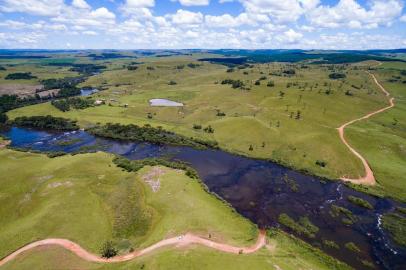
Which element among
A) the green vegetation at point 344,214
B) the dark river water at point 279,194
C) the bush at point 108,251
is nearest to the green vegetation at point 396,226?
the dark river water at point 279,194

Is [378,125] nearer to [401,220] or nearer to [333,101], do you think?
[333,101]

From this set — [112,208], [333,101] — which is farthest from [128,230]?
[333,101]

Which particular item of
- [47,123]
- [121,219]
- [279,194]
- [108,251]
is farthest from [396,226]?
[47,123]

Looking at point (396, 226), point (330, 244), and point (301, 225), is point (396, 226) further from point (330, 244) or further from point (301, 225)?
point (301, 225)

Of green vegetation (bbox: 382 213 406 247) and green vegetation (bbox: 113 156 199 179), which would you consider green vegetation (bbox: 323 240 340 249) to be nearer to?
green vegetation (bbox: 382 213 406 247)

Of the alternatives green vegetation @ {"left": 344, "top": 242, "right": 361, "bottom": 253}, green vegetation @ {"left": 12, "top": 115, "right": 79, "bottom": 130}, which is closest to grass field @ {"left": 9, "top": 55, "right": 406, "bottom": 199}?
green vegetation @ {"left": 12, "top": 115, "right": 79, "bottom": 130}

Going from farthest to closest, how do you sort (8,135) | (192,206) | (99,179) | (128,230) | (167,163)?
(8,135) < (167,163) < (99,179) < (192,206) < (128,230)

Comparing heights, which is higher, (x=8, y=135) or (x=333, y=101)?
(x=333, y=101)

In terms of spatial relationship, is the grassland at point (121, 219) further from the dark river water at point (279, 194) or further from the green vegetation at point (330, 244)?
the dark river water at point (279, 194)
